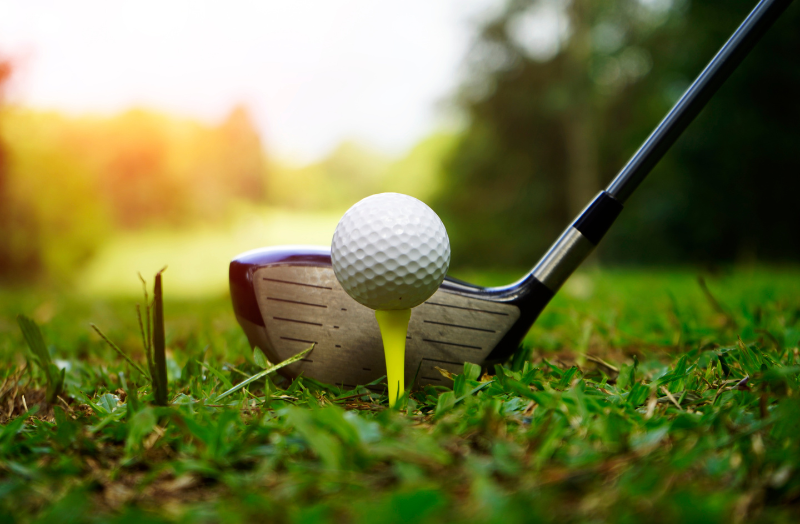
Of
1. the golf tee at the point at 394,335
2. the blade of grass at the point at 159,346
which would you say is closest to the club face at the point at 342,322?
the golf tee at the point at 394,335

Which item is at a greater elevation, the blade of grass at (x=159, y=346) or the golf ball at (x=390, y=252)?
the golf ball at (x=390, y=252)

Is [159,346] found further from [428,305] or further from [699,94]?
[699,94]

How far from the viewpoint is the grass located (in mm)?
554

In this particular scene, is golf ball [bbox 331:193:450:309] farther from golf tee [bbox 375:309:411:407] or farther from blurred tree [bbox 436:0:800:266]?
blurred tree [bbox 436:0:800:266]

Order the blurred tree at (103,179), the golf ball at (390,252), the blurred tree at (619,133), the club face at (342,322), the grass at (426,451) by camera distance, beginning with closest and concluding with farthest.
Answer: the grass at (426,451) < the golf ball at (390,252) < the club face at (342,322) < the blurred tree at (103,179) < the blurred tree at (619,133)

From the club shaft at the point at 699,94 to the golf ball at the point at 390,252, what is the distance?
1.75ft

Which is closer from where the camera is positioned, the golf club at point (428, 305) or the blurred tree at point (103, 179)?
the golf club at point (428, 305)

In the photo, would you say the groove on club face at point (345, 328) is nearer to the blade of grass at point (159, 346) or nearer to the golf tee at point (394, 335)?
the golf tee at point (394, 335)

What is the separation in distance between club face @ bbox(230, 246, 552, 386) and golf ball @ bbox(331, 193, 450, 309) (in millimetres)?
146

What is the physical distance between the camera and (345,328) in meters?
1.15

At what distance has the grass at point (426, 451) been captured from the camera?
0.55 metres

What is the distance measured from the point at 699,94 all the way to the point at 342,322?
3.43ft

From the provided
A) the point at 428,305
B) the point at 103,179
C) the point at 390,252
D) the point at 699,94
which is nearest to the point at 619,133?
the point at 103,179

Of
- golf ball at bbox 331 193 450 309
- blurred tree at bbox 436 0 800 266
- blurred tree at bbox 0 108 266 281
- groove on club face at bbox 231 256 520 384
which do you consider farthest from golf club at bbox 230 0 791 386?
blurred tree at bbox 0 108 266 281
